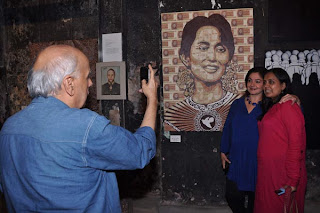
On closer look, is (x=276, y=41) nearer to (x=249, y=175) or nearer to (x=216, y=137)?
(x=216, y=137)

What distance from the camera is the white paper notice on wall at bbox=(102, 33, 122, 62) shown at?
3643mm

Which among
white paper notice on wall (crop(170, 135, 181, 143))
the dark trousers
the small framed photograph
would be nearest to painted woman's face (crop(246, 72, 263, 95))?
the dark trousers

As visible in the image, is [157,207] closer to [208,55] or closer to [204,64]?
[204,64]

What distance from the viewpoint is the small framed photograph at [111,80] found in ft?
12.2

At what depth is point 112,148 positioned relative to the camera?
1.12 m

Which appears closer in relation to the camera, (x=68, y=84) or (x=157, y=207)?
(x=68, y=84)

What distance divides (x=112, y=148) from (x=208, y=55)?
282cm

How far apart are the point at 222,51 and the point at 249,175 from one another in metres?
1.72

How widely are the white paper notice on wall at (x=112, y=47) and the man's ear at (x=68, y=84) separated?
8.30 feet

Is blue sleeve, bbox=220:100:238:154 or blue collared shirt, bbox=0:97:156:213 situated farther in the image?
blue sleeve, bbox=220:100:238:154

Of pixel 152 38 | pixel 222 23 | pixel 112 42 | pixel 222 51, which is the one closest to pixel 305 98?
pixel 222 51

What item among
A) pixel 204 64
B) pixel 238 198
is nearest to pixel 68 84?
pixel 238 198

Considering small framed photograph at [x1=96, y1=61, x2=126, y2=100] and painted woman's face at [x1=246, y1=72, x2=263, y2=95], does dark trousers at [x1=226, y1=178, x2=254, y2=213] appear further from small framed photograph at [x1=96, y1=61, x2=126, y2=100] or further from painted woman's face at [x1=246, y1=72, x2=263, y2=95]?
small framed photograph at [x1=96, y1=61, x2=126, y2=100]

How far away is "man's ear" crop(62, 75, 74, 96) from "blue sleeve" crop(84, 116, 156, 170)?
22cm
